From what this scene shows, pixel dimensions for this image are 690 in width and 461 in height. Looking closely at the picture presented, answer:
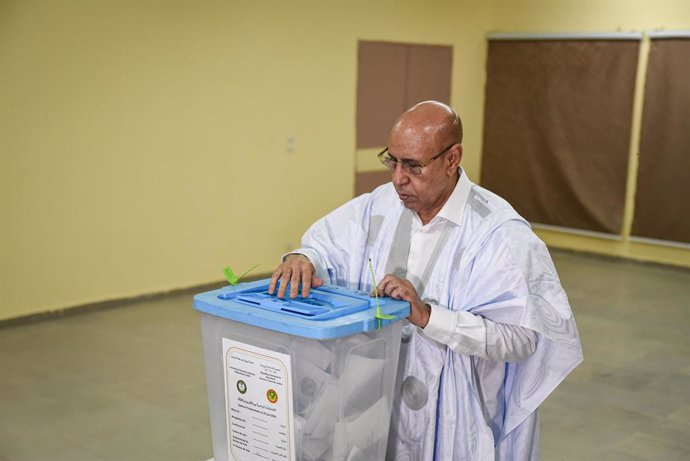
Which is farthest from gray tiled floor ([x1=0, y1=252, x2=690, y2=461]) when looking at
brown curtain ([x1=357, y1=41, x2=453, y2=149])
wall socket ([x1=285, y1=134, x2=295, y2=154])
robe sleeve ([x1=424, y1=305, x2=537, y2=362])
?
brown curtain ([x1=357, y1=41, x2=453, y2=149])

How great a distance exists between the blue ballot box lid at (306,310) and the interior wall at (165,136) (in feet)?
12.2

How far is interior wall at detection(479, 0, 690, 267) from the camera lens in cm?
709

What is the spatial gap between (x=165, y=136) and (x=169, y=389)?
2173 millimetres

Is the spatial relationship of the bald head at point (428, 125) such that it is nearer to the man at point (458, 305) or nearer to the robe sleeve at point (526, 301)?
the man at point (458, 305)

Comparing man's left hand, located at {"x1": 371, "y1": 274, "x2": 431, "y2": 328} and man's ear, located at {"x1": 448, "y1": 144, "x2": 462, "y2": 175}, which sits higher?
man's ear, located at {"x1": 448, "y1": 144, "x2": 462, "y2": 175}

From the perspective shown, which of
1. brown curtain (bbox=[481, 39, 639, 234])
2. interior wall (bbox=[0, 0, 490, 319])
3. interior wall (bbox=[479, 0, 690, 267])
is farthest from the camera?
brown curtain (bbox=[481, 39, 639, 234])

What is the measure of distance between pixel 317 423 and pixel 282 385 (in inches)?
3.8

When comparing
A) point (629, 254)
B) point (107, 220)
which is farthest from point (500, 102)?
point (107, 220)

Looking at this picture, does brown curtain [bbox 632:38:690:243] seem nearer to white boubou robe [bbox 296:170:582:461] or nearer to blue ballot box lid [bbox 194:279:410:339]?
white boubou robe [bbox 296:170:582:461]

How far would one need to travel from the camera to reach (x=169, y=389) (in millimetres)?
4062

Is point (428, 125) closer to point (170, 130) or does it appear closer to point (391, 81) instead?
point (170, 130)

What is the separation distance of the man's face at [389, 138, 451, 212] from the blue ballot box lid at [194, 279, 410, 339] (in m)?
0.26

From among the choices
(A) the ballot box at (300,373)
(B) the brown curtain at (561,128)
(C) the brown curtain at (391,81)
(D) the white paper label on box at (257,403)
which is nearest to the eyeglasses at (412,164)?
(A) the ballot box at (300,373)

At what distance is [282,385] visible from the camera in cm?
151
